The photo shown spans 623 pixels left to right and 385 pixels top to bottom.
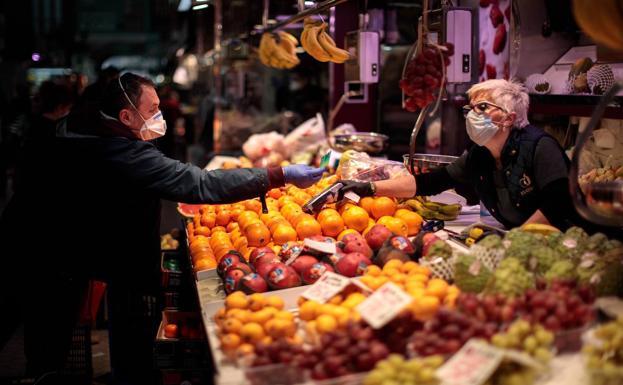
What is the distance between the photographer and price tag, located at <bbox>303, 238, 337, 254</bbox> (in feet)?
11.3

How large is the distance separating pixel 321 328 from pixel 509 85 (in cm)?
200

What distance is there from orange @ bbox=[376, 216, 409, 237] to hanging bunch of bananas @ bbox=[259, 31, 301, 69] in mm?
3964

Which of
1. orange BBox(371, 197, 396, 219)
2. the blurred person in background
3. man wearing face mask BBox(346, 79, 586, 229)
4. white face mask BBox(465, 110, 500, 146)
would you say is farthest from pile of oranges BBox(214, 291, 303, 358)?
the blurred person in background

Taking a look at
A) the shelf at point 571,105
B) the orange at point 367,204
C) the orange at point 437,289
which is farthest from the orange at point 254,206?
the shelf at point 571,105

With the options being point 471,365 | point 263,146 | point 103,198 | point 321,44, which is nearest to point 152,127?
point 103,198

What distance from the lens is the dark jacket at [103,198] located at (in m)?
3.98

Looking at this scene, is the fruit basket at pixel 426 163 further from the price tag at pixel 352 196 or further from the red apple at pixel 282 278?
the red apple at pixel 282 278

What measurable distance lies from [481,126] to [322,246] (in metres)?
1.16

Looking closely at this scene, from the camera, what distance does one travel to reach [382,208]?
421cm

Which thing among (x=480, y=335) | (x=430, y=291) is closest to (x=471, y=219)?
(x=430, y=291)

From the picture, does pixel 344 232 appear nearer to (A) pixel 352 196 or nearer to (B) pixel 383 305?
(A) pixel 352 196

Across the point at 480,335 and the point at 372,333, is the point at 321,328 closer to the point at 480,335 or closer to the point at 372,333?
the point at 372,333

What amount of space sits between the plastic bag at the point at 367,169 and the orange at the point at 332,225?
1.99ft

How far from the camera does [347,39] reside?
6520 mm
